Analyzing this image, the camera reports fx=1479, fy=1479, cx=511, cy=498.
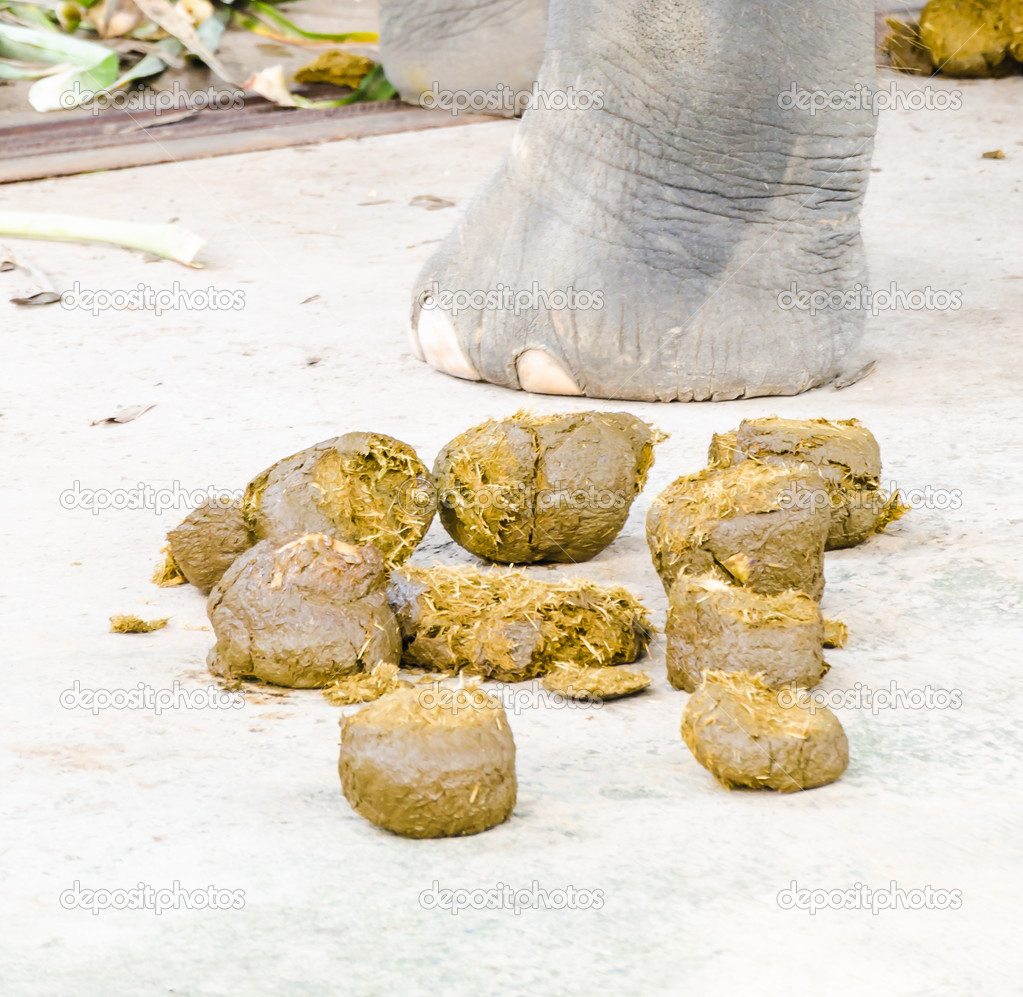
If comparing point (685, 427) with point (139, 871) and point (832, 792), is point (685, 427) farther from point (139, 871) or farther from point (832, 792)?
point (139, 871)

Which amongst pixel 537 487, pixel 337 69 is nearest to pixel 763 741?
pixel 537 487

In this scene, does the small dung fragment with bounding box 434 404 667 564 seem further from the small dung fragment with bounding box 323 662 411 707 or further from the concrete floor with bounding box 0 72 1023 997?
the small dung fragment with bounding box 323 662 411 707

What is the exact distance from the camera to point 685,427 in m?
2.19

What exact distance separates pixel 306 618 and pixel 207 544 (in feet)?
0.87

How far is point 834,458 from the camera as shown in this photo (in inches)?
68.7

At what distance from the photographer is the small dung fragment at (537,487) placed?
171 centimetres

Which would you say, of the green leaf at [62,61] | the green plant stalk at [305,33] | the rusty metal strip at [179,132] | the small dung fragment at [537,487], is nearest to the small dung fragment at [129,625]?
the small dung fragment at [537,487]

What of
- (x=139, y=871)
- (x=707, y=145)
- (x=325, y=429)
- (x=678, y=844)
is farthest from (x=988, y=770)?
(x=707, y=145)

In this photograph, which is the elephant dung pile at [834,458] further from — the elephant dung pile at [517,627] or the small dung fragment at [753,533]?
the elephant dung pile at [517,627]

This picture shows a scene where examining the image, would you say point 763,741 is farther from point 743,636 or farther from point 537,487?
point 537,487

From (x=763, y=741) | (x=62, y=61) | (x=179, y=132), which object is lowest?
(x=179, y=132)

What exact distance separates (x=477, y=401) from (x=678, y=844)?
129cm

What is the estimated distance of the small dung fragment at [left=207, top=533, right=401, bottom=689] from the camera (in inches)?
55.7

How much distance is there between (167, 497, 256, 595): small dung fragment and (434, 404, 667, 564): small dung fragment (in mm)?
249
